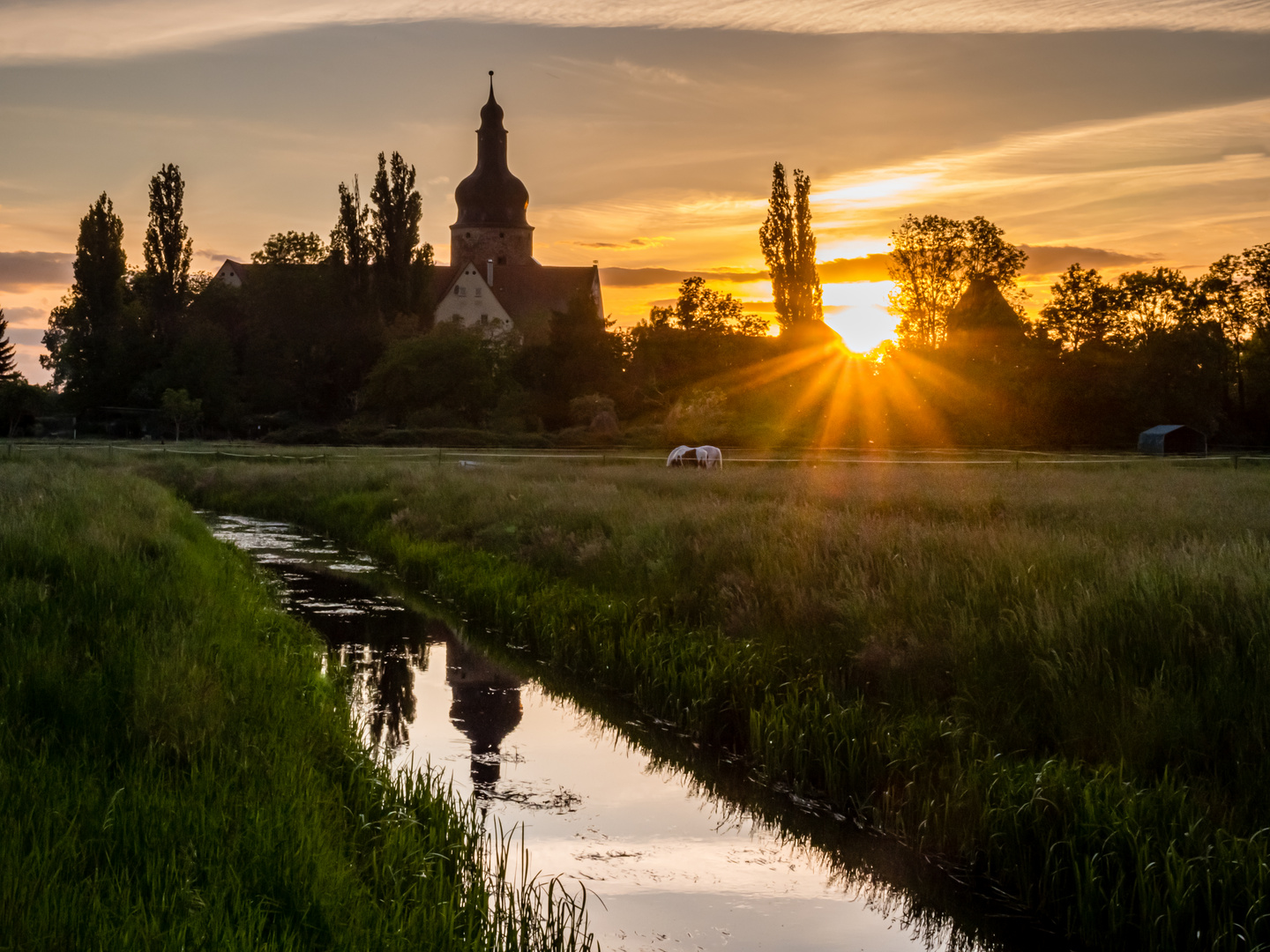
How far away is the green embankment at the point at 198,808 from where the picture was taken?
4727 mm

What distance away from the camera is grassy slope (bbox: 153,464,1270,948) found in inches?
258

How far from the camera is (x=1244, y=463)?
4056 cm

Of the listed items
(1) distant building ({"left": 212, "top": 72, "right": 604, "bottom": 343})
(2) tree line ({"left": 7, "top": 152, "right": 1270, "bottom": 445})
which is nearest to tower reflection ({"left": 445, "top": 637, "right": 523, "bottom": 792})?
(2) tree line ({"left": 7, "top": 152, "right": 1270, "bottom": 445})

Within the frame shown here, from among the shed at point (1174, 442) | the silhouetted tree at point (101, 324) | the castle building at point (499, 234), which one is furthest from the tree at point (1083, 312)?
the silhouetted tree at point (101, 324)

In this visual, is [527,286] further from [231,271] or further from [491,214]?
[231,271]

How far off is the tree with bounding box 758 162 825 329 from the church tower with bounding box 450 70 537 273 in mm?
49750

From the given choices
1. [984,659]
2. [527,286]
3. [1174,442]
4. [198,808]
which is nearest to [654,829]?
[984,659]

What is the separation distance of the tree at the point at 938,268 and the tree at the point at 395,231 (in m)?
33.5

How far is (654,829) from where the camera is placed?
8531 mm

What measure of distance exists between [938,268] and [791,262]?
53.4 feet

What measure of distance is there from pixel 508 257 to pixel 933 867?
110414 mm

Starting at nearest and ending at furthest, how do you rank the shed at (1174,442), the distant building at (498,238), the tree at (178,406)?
the shed at (1174,442), the tree at (178,406), the distant building at (498,238)

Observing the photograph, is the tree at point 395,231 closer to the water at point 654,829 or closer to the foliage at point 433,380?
the foliage at point 433,380

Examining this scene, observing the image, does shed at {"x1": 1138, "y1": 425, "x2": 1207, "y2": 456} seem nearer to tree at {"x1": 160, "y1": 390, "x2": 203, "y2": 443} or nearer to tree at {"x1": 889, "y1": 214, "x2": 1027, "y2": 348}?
tree at {"x1": 889, "y1": 214, "x2": 1027, "y2": 348}
